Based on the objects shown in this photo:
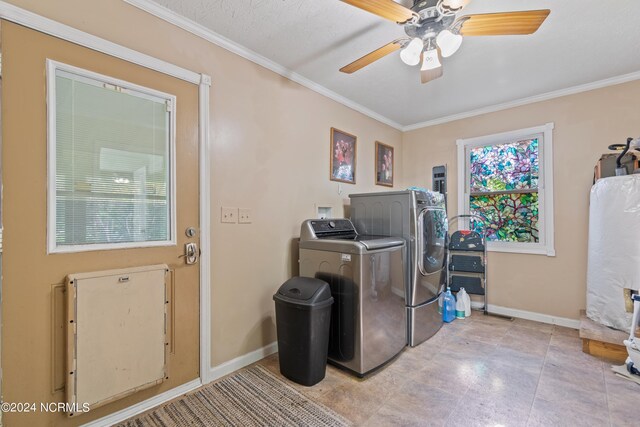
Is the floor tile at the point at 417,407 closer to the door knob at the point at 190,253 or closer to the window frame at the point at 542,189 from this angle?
the door knob at the point at 190,253

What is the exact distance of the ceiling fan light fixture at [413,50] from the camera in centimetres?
167

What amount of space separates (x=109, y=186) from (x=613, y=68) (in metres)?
4.22

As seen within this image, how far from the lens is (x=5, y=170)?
4.50 feet

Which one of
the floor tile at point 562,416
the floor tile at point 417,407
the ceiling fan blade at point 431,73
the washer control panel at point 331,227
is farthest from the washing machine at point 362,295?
the ceiling fan blade at point 431,73

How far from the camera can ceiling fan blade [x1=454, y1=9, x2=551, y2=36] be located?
1.41m

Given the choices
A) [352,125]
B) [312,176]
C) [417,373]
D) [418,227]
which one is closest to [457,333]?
[417,373]

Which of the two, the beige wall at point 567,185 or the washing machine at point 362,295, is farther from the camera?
the beige wall at point 567,185

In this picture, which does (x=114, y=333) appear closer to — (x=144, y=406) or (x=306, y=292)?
(x=144, y=406)

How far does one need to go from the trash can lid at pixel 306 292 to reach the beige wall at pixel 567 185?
8.51 feet

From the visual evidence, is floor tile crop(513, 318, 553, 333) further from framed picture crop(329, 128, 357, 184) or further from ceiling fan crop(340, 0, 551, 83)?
ceiling fan crop(340, 0, 551, 83)

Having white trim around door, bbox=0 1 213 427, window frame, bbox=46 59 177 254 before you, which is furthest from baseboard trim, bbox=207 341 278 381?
window frame, bbox=46 59 177 254

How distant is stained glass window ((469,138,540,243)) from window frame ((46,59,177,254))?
3.54m

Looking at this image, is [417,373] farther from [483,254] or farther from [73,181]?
[73,181]

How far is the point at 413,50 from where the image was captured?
1691 millimetres
